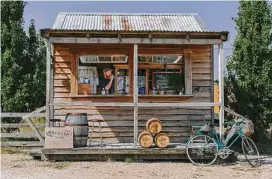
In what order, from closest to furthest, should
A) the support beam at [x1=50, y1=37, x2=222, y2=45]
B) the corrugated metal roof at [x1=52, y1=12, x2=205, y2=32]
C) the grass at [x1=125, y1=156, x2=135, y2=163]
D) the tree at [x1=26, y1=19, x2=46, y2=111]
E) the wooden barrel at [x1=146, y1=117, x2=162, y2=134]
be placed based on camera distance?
the grass at [x1=125, y1=156, x2=135, y2=163], the wooden barrel at [x1=146, y1=117, x2=162, y2=134], the support beam at [x1=50, y1=37, x2=222, y2=45], the corrugated metal roof at [x1=52, y1=12, x2=205, y2=32], the tree at [x1=26, y1=19, x2=46, y2=111]

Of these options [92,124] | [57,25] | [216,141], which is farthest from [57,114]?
[216,141]

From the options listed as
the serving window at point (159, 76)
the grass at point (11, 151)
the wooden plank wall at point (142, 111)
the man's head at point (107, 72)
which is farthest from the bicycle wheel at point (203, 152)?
the grass at point (11, 151)

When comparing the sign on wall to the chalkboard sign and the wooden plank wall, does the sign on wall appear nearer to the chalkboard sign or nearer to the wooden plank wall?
the wooden plank wall

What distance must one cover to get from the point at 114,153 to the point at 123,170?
3.80 ft

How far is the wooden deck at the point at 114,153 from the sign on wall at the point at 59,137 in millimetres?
130

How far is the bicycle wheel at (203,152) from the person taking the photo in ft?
35.4

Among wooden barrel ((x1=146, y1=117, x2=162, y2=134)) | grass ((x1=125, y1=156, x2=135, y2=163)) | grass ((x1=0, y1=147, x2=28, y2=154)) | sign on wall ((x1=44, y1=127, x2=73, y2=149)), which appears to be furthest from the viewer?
grass ((x1=0, y1=147, x2=28, y2=154))

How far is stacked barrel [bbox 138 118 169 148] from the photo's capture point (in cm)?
1102

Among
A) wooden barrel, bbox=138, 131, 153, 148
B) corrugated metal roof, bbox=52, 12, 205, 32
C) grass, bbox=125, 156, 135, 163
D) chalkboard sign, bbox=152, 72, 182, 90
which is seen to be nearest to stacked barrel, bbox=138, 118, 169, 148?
wooden barrel, bbox=138, 131, 153, 148

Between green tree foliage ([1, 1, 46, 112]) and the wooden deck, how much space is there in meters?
5.06

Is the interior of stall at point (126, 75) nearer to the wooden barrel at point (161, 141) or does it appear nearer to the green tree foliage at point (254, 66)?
the wooden barrel at point (161, 141)

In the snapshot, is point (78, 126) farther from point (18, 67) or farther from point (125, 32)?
point (18, 67)

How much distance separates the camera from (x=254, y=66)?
14.7 m

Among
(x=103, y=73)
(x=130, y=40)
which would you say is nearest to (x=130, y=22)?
(x=103, y=73)
